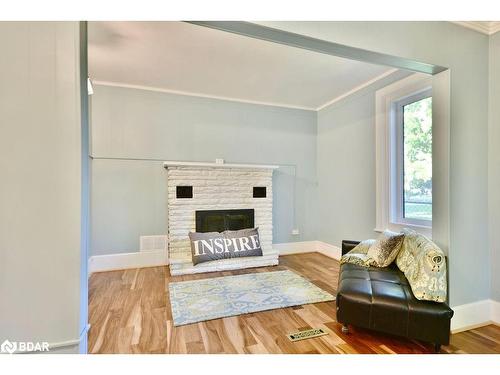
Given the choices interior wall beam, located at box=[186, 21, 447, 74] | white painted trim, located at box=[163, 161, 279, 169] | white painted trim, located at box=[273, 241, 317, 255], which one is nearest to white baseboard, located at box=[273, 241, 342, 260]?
white painted trim, located at box=[273, 241, 317, 255]

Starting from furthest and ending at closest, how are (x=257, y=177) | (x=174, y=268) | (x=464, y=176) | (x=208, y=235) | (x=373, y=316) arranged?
(x=257, y=177)
(x=208, y=235)
(x=174, y=268)
(x=464, y=176)
(x=373, y=316)

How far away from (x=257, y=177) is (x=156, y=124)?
1784 millimetres

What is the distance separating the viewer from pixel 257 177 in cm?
398

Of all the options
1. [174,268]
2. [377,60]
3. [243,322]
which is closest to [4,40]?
[377,60]

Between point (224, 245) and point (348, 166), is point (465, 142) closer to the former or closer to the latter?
point (348, 166)

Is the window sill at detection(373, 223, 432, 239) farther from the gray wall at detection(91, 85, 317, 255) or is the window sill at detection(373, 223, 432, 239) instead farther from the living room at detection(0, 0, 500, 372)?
the gray wall at detection(91, 85, 317, 255)

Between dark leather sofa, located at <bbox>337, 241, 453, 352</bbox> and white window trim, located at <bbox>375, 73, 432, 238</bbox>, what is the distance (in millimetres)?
1245

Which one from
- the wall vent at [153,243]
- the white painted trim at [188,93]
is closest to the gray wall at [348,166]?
the white painted trim at [188,93]

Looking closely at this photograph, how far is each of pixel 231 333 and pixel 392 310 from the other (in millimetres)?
1232

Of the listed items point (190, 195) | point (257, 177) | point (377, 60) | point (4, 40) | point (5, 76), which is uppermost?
point (377, 60)

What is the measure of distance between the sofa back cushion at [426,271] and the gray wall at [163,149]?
2.44m

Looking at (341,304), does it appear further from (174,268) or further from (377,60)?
(174,268)

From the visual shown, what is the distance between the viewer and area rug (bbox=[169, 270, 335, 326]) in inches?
88.4
